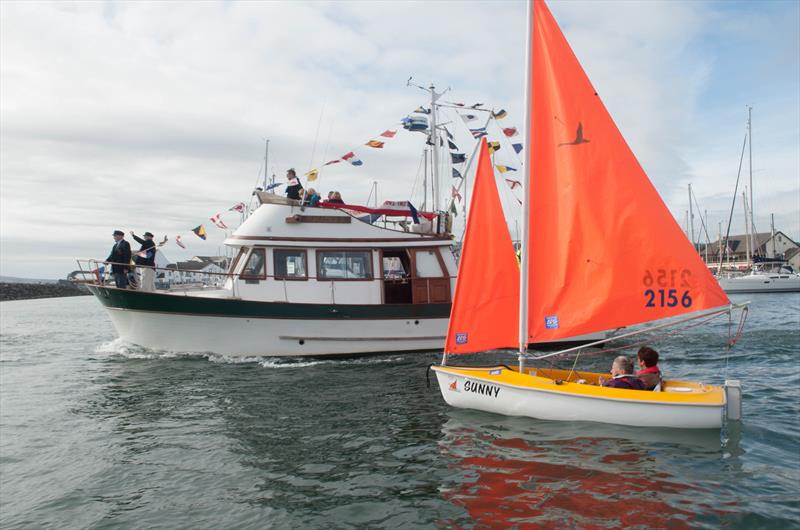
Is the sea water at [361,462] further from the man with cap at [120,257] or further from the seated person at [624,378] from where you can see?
the man with cap at [120,257]

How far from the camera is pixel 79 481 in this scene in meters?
7.63

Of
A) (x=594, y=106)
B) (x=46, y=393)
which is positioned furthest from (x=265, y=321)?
(x=594, y=106)

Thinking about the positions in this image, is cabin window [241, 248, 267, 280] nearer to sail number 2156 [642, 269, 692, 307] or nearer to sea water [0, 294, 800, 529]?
sea water [0, 294, 800, 529]

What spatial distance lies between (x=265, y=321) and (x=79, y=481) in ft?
27.3

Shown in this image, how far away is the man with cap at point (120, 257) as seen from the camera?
1588cm

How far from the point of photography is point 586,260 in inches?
359

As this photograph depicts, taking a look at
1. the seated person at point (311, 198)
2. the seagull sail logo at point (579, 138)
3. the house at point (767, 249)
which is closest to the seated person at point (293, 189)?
the seated person at point (311, 198)

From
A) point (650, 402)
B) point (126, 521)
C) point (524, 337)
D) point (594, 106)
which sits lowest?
point (126, 521)

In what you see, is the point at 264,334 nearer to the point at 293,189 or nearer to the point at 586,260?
the point at 293,189

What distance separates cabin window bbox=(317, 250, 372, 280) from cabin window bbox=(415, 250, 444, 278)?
5.24 feet

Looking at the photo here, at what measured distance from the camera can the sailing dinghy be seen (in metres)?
8.62

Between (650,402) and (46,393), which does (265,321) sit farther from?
(650,402)

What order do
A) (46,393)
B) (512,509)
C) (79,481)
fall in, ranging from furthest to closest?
(46,393) < (79,481) < (512,509)

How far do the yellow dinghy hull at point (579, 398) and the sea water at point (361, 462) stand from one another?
209 millimetres
